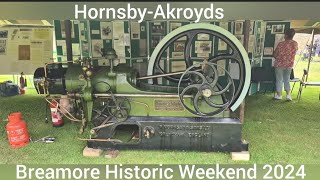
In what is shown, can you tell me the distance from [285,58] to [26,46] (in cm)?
518

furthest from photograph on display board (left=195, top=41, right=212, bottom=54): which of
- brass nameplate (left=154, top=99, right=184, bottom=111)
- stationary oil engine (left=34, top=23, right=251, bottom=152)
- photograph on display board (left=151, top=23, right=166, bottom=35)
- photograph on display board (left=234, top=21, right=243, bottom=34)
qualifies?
brass nameplate (left=154, top=99, right=184, bottom=111)

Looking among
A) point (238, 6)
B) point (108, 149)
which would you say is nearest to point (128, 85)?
point (108, 149)

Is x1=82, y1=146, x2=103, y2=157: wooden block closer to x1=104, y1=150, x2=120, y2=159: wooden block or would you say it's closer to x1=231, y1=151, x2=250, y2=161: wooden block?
x1=104, y1=150, x2=120, y2=159: wooden block

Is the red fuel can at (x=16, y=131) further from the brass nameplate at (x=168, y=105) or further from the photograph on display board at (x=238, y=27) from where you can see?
the photograph on display board at (x=238, y=27)

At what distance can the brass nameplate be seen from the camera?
328 cm

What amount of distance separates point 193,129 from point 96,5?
1.66 meters

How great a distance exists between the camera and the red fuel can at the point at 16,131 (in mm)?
3344

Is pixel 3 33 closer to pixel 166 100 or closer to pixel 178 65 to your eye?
pixel 178 65

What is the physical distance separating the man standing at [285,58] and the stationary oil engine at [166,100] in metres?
2.70

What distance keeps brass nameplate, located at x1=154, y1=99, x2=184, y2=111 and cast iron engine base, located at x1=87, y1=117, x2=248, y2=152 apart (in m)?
0.11

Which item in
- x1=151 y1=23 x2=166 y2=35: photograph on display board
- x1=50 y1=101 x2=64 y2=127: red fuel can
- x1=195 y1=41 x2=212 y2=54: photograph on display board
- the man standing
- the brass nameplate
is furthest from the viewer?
x1=195 y1=41 x2=212 y2=54: photograph on display board

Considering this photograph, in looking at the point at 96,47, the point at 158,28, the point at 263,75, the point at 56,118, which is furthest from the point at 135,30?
the point at 263,75

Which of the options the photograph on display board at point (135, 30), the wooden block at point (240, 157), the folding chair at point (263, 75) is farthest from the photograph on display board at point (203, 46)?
the wooden block at point (240, 157)

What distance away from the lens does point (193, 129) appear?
10.3 ft
